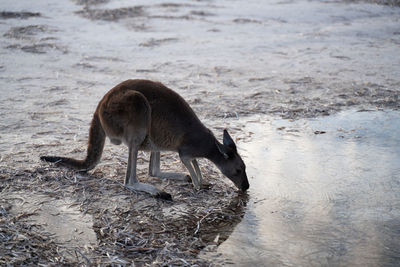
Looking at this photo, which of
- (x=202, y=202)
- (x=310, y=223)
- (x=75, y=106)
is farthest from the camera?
(x=75, y=106)

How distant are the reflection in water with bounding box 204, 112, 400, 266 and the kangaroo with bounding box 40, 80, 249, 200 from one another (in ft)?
1.73

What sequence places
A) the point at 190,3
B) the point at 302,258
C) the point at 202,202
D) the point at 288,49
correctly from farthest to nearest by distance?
the point at 190,3 → the point at 288,49 → the point at 202,202 → the point at 302,258

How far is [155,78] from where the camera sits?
820 centimetres

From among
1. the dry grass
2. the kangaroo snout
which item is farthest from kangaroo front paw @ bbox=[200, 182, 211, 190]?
the kangaroo snout

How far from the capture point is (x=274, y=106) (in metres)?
6.98

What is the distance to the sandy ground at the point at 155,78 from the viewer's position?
3674 mm

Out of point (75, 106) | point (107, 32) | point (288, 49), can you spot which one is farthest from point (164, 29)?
point (75, 106)

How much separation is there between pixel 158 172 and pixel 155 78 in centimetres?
380

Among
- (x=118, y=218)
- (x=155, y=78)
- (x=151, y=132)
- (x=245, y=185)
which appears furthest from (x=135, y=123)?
(x=155, y=78)

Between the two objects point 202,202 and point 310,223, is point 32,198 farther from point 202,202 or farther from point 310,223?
point 310,223

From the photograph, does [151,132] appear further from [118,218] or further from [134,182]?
[118,218]

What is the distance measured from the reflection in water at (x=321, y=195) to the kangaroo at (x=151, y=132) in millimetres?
528

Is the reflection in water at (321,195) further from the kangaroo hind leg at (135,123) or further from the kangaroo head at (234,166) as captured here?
the kangaroo hind leg at (135,123)

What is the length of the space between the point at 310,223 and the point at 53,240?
79.7 inches
